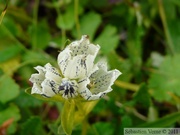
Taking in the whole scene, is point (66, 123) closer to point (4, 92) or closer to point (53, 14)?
point (4, 92)

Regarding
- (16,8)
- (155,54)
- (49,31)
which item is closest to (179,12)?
(155,54)

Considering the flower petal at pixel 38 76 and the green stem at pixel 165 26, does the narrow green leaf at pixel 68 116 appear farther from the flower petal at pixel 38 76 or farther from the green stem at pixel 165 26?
the green stem at pixel 165 26

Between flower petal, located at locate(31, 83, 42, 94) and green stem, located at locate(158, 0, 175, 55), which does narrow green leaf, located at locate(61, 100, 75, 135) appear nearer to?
flower petal, located at locate(31, 83, 42, 94)

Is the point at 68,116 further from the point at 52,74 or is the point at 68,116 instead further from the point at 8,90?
the point at 8,90

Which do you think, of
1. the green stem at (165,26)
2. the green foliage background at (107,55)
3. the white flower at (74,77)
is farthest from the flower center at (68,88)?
the green stem at (165,26)

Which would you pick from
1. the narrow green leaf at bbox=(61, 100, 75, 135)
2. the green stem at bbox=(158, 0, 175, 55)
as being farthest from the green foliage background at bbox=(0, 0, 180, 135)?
the narrow green leaf at bbox=(61, 100, 75, 135)
